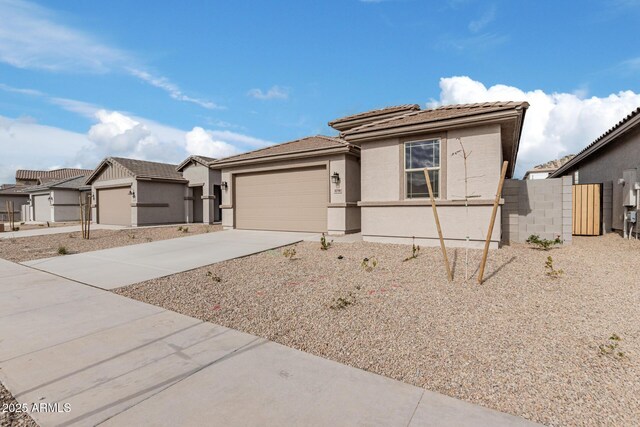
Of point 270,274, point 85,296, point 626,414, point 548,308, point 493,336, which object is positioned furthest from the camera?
point 270,274

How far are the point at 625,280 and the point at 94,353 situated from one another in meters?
8.45

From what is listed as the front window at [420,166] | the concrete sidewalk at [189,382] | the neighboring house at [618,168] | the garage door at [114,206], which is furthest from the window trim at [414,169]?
the garage door at [114,206]

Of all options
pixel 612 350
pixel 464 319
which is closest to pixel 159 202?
pixel 464 319

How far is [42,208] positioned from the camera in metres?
29.6

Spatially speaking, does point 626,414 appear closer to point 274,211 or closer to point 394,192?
point 394,192

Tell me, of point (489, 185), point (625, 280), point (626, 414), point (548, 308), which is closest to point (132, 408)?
point (626, 414)

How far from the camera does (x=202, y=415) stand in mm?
2436

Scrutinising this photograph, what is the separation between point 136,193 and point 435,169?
1880cm

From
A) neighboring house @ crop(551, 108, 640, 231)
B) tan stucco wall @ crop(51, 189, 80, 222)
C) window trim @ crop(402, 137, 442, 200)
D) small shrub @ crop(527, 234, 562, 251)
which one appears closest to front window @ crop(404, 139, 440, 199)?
window trim @ crop(402, 137, 442, 200)

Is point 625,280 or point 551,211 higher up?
point 551,211

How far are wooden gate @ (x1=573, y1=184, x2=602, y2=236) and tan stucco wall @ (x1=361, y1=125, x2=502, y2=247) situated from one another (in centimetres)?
514

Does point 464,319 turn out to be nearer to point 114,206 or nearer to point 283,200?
point 283,200

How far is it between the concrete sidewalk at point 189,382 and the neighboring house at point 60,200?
96.3ft

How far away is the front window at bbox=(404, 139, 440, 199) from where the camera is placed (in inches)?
360
